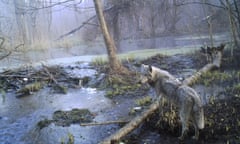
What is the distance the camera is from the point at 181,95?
5582 millimetres

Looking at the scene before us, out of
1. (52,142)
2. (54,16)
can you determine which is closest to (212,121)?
(52,142)

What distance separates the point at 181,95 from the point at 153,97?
12.1ft

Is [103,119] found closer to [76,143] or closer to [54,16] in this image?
[76,143]

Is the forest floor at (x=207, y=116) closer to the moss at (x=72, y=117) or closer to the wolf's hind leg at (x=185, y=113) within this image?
the wolf's hind leg at (x=185, y=113)

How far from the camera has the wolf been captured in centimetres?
543

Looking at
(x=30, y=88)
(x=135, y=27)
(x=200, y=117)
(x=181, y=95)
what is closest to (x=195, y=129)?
(x=200, y=117)

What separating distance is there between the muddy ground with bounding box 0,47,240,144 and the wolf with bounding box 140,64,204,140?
413 mm

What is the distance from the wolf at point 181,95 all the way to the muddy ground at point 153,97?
413mm

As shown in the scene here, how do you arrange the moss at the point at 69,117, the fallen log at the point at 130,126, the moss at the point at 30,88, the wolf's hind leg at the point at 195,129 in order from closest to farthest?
the wolf's hind leg at the point at 195,129
the fallen log at the point at 130,126
the moss at the point at 69,117
the moss at the point at 30,88

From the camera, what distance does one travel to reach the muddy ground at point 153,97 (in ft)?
19.8

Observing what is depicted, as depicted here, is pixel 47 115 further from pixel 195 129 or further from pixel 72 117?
pixel 195 129

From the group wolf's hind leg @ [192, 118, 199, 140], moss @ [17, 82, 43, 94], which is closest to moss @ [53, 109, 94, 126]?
wolf's hind leg @ [192, 118, 199, 140]

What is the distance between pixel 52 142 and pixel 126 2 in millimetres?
16213

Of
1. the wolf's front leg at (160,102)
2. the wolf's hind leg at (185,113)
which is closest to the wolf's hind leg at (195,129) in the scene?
the wolf's hind leg at (185,113)
